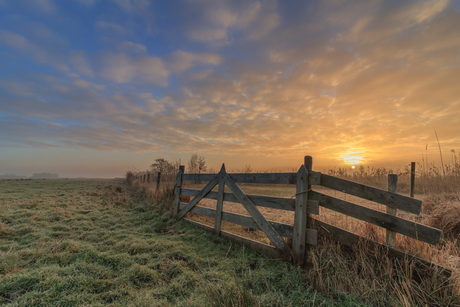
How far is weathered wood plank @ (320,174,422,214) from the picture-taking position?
3064mm

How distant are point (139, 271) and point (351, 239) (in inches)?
143

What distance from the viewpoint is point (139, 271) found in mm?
3553

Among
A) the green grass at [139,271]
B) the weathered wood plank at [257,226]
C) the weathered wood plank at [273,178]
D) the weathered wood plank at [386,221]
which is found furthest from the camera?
the weathered wood plank at [273,178]

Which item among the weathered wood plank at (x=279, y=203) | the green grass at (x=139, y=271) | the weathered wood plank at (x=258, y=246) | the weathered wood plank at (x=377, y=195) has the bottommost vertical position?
the green grass at (x=139, y=271)

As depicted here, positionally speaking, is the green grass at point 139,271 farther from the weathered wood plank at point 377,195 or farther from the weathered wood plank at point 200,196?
the weathered wood plank at point 377,195

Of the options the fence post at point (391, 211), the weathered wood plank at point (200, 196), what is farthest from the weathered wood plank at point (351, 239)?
the weathered wood plank at point (200, 196)

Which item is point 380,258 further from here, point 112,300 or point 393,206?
point 112,300

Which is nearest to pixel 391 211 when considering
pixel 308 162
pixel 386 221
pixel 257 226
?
pixel 386 221

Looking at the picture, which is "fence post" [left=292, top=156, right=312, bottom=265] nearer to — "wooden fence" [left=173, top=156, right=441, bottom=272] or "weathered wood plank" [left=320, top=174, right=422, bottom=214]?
"wooden fence" [left=173, top=156, right=441, bottom=272]

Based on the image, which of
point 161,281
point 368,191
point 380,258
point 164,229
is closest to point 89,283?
point 161,281

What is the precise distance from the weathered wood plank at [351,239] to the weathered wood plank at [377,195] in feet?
2.07

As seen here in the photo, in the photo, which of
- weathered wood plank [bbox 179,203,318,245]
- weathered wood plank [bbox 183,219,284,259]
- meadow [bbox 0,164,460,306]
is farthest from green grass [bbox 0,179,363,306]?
weathered wood plank [bbox 179,203,318,245]

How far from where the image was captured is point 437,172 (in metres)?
10.3

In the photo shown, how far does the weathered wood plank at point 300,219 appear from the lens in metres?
3.75
